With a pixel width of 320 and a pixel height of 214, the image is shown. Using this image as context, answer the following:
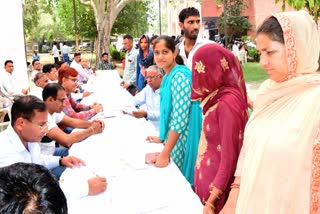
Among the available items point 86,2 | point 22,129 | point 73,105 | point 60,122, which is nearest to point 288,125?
point 22,129

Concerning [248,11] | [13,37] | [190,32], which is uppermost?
[248,11]

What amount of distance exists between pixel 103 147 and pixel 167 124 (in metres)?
0.46

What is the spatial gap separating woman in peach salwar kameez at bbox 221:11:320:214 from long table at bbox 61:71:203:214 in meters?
0.31

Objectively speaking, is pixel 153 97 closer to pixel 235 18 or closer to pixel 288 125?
pixel 288 125

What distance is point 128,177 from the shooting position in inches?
70.1

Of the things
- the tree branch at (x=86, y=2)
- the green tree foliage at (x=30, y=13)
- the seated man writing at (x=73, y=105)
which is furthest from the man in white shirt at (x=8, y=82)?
the green tree foliage at (x=30, y=13)

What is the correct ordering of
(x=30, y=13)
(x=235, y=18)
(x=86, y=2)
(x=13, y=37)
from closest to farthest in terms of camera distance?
1. (x=13, y=37)
2. (x=86, y=2)
3. (x=235, y=18)
4. (x=30, y=13)

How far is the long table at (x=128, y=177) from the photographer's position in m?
1.51

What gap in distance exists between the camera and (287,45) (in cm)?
123

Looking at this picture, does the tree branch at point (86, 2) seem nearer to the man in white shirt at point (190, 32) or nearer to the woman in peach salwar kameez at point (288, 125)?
the man in white shirt at point (190, 32)

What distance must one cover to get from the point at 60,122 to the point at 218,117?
1995mm

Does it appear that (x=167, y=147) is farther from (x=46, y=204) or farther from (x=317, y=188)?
(x=46, y=204)

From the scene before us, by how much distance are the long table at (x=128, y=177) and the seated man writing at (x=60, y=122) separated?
0.08m

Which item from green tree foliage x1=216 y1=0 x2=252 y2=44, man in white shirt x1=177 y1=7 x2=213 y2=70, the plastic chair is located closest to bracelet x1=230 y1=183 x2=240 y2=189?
man in white shirt x1=177 y1=7 x2=213 y2=70
